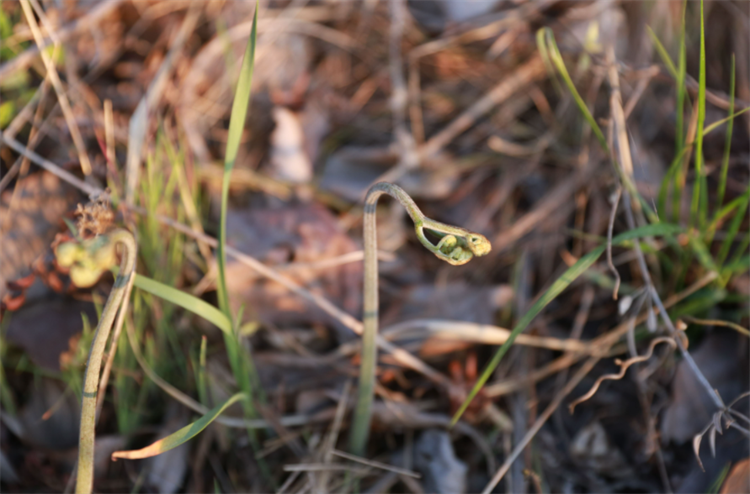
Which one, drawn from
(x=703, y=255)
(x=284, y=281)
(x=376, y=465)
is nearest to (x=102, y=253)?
(x=284, y=281)

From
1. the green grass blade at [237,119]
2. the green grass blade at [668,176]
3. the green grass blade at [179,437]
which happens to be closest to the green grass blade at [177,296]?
the green grass blade at [237,119]

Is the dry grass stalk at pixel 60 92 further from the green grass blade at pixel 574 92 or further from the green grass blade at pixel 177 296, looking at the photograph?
the green grass blade at pixel 574 92

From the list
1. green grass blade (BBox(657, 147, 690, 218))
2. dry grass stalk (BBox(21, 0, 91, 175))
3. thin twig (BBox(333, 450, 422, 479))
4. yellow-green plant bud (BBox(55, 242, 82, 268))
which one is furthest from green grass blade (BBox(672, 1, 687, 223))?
dry grass stalk (BBox(21, 0, 91, 175))

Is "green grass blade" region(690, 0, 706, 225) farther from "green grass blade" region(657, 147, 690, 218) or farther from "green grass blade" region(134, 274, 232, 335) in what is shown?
"green grass blade" region(134, 274, 232, 335)

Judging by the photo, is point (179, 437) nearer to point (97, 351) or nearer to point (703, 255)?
point (97, 351)

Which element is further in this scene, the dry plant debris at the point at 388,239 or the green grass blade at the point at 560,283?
the dry plant debris at the point at 388,239

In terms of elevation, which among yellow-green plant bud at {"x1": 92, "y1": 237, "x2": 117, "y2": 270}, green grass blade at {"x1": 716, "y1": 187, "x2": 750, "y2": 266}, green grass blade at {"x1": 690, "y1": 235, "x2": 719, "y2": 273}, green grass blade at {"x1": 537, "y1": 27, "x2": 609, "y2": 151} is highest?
green grass blade at {"x1": 537, "y1": 27, "x2": 609, "y2": 151}

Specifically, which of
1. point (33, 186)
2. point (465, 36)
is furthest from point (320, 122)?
point (33, 186)

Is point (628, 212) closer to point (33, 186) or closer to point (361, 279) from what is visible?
point (361, 279)
